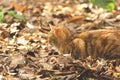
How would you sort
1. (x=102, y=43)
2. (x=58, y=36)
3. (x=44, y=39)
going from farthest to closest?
(x=44, y=39), (x=58, y=36), (x=102, y=43)

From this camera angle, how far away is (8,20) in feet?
24.8

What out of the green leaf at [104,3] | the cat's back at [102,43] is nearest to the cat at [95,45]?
the cat's back at [102,43]

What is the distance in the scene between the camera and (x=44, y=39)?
22.6ft

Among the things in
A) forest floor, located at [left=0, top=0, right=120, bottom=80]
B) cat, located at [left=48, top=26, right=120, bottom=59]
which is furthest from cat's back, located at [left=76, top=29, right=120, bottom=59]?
forest floor, located at [left=0, top=0, right=120, bottom=80]

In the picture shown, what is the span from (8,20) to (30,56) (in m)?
1.59

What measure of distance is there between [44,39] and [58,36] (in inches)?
21.1

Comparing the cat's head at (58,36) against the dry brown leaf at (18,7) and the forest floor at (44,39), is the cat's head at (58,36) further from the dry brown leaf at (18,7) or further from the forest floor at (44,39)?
the dry brown leaf at (18,7)

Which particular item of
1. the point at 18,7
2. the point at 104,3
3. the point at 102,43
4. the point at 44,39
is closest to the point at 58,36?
the point at 44,39

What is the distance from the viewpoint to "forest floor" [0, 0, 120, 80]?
5613 mm

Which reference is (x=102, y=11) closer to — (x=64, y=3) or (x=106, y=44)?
(x=64, y=3)

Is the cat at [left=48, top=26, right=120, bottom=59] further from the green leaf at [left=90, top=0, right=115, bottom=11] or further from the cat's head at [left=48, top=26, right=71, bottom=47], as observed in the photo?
the green leaf at [left=90, top=0, right=115, bottom=11]

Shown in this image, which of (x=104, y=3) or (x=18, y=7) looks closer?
(x=104, y=3)

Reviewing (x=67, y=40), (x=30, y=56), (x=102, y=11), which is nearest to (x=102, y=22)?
(x=102, y=11)

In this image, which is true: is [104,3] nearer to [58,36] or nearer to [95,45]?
[95,45]
